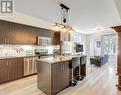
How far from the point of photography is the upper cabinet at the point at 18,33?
471 centimetres

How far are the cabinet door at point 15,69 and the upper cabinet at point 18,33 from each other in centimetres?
78

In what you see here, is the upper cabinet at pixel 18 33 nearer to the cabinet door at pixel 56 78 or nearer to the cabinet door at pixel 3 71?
the cabinet door at pixel 3 71

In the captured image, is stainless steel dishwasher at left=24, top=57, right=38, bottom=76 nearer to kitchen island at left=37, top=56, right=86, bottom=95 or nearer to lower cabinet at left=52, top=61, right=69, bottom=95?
kitchen island at left=37, top=56, right=86, bottom=95

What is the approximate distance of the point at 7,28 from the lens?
4.83m

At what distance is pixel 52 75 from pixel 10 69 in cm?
215

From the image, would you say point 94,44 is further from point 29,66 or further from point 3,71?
point 3,71

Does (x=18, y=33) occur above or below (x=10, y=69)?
above

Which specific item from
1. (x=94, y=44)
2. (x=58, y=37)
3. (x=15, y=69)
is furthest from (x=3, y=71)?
(x=94, y=44)

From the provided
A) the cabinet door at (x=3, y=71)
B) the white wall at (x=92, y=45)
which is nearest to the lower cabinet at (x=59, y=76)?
the cabinet door at (x=3, y=71)

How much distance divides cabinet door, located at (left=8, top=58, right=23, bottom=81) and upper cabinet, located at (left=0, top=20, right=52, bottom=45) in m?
0.78

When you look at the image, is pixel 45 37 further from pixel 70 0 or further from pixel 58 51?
pixel 70 0

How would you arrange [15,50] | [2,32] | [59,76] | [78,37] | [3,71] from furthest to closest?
[78,37] → [15,50] → [2,32] → [3,71] → [59,76]

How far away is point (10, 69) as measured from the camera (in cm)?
475

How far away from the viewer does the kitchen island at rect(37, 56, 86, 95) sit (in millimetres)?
3438
